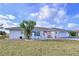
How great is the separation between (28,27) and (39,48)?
0.27 metres

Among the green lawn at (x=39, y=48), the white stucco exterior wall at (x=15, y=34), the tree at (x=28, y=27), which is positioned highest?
the tree at (x=28, y=27)

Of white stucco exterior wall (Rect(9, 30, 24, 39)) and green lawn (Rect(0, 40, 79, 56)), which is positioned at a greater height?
white stucco exterior wall (Rect(9, 30, 24, 39))

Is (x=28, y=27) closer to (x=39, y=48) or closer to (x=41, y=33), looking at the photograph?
(x=41, y=33)

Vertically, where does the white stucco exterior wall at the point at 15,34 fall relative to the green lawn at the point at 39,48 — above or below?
above

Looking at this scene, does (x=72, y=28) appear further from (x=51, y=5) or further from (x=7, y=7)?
(x=7, y=7)

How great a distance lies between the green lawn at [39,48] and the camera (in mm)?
6809

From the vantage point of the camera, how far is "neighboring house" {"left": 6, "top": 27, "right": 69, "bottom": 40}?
6820 millimetres

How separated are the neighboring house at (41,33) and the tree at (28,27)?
0.04 metres

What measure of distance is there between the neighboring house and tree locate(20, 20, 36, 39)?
1.4 inches

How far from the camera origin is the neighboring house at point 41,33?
6.82 metres

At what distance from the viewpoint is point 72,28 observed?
6.84 meters

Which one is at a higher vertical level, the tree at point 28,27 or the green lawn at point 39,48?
the tree at point 28,27

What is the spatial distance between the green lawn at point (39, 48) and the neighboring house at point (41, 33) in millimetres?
57

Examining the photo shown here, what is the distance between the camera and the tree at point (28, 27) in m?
6.81
